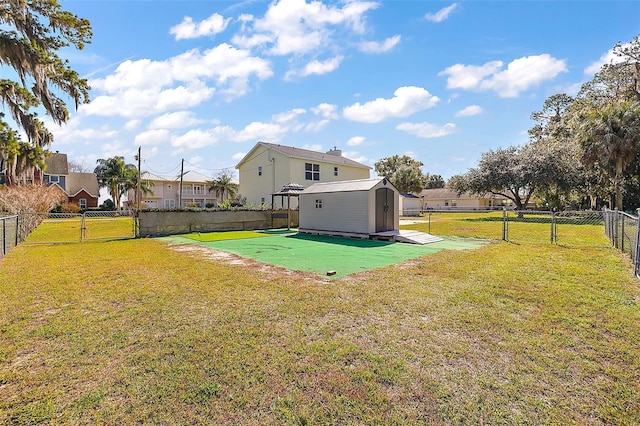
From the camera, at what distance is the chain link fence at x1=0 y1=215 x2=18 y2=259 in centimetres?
827

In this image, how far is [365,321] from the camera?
156 inches

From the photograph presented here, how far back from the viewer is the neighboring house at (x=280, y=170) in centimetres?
2403

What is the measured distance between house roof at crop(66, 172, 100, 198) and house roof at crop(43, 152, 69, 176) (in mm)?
1274

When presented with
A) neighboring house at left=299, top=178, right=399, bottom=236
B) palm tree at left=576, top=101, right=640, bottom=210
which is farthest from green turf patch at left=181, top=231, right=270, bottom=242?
palm tree at left=576, top=101, right=640, bottom=210

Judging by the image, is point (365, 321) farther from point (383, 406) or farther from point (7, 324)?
point (7, 324)

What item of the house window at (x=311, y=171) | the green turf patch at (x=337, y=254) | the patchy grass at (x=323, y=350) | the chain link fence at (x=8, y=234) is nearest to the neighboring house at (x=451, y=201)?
the house window at (x=311, y=171)

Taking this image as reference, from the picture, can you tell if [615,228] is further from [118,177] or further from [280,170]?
[118,177]

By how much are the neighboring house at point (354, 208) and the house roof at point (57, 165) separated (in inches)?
1374

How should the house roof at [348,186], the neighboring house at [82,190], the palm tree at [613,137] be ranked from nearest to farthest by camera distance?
the house roof at [348,186] < the palm tree at [613,137] < the neighboring house at [82,190]

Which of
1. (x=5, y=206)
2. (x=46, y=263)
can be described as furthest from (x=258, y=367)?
(x=5, y=206)

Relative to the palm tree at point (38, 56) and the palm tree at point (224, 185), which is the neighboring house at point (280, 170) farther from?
the palm tree at point (38, 56)

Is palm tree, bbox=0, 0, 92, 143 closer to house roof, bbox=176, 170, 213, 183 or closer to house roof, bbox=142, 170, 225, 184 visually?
house roof, bbox=142, 170, 225, 184

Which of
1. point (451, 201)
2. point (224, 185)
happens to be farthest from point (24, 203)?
point (451, 201)

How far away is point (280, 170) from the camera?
956 inches
